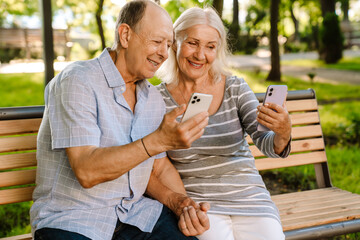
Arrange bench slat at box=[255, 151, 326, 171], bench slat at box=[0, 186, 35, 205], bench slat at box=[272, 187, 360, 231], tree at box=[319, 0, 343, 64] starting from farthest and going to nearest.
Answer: tree at box=[319, 0, 343, 64], bench slat at box=[255, 151, 326, 171], bench slat at box=[272, 187, 360, 231], bench slat at box=[0, 186, 35, 205]

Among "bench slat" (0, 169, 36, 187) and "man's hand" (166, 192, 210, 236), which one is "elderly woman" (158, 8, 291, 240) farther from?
"bench slat" (0, 169, 36, 187)

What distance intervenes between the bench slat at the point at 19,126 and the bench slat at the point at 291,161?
1.86 meters

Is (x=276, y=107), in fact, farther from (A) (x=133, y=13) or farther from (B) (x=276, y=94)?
(A) (x=133, y=13)

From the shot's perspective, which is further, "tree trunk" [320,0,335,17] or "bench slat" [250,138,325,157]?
"tree trunk" [320,0,335,17]

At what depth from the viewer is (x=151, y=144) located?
183 centimetres

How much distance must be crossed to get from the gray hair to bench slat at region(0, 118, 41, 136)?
0.98 metres

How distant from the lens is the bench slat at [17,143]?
2.61m

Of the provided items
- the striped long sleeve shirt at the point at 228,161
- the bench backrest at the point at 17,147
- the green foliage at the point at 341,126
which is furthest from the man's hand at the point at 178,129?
the green foliage at the point at 341,126

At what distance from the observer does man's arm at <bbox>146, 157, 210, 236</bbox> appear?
2.26 metres

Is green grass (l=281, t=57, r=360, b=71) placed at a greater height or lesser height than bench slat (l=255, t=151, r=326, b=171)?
greater

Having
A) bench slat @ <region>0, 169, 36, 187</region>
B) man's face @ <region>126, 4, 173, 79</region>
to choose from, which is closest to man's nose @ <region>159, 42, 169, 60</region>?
man's face @ <region>126, 4, 173, 79</region>

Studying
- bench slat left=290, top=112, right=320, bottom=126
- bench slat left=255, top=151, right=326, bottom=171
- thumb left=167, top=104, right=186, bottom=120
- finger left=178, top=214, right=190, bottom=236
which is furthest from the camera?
bench slat left=290, top=112, right=320, bottom=126

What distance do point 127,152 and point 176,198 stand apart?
718mm

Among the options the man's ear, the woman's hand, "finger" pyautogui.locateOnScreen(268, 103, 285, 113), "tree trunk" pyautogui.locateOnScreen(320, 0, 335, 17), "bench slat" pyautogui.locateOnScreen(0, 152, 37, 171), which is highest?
"tree trunk" pyautogui.locateOnScreen(320, 0, 335, 17)
